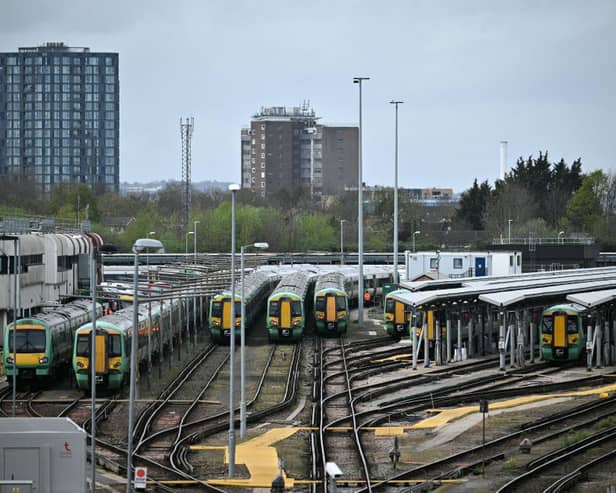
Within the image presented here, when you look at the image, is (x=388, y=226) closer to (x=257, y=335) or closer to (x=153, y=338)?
(x=257, y=335)

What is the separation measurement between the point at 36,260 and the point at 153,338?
1273 cm

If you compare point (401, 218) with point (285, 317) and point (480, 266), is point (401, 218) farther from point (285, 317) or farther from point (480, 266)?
point (285, 317)

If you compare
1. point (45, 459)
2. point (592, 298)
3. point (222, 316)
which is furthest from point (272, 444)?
point (222, 316)

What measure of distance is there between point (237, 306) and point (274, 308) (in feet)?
5.92

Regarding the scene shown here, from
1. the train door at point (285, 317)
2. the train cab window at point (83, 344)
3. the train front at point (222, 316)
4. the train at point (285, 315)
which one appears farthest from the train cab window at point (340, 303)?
the train cab window at point (83, 344)

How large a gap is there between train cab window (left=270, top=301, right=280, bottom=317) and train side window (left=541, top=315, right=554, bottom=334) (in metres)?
13.2

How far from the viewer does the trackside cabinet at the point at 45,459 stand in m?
22.0

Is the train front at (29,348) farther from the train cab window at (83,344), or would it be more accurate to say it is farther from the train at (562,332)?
the train at (562,332)

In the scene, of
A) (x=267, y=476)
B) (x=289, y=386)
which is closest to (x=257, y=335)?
(x=289, y=386)

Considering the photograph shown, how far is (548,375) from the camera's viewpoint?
46.1 m

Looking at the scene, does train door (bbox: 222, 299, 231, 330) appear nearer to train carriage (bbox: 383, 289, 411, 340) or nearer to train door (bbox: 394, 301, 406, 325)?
train carriage (bbox: 383, 289, 411, 340)

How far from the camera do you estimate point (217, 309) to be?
186ft

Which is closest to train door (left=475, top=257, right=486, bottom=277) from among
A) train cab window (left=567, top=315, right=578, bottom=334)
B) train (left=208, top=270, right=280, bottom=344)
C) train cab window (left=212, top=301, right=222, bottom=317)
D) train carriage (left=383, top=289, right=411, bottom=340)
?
train (left=208, top=270, right=280, bottom=344)

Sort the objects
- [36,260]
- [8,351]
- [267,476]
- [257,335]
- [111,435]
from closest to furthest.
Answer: [267,476], [111,435], [8,351], [36,260], [257,335]
